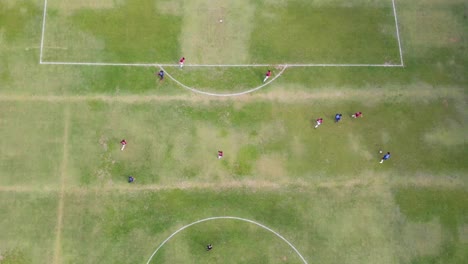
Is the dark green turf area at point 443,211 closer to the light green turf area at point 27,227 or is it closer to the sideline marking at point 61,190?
the sideline marking at point 61,190

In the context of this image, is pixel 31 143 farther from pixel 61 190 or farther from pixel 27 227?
pixel 27 227

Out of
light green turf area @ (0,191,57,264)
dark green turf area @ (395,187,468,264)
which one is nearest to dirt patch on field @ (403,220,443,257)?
dark green turf area @ (395,187,468,264)

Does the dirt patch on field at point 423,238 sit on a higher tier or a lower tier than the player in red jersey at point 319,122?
lower

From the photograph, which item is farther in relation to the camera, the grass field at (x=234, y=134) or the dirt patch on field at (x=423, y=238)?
the dirt patch on field at (x=423, y=238)

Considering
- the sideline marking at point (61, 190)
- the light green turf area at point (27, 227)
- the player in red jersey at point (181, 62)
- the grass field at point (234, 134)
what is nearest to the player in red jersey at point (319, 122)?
the grass field at point (234, 134)

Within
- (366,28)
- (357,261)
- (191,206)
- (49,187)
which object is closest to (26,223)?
(49,187)

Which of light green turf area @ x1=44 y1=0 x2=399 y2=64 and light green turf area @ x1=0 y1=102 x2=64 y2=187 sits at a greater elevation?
light green turf area @ x1=44 y1=0 x2=399 y2=64

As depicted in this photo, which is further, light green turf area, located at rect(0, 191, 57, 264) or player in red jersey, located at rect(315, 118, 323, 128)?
player in red jersey, located at rect(315, 118, 323, 128)

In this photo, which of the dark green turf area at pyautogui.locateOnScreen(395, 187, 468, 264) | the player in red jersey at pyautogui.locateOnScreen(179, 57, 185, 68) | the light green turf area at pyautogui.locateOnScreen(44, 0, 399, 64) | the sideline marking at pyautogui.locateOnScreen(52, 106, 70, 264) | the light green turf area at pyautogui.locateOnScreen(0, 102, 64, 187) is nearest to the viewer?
the sideline marking at pyautogui.locateOnScreen(52, 106, 70, 264)

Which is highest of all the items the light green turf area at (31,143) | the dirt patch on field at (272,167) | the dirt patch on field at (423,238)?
the light green turf area at (31,143)

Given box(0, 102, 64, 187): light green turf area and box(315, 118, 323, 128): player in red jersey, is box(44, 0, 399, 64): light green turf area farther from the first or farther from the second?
box(315, 118, 323, 128): player in red jersey
